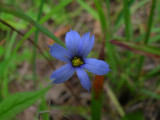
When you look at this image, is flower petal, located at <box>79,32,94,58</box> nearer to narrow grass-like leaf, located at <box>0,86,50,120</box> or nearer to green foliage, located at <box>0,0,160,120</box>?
green foliage, located at <box>0,0,160,120</box>

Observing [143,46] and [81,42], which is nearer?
[81,42]

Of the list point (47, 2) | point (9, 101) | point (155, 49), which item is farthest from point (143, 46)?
point (47, 2)

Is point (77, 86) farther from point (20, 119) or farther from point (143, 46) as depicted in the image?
point (143, 46)

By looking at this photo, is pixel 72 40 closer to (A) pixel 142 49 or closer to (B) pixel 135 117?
(A) pixel 142 49

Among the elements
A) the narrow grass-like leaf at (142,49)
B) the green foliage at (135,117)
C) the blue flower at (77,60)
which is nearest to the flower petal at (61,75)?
the blue flower at (77,60)

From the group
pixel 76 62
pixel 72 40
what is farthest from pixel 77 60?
pixel 72 40

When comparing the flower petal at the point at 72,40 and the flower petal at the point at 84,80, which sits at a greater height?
the flower petal at the point at 72,40

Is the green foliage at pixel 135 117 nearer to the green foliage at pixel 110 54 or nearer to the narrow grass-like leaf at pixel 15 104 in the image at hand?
the green foliage at pixel 110 54

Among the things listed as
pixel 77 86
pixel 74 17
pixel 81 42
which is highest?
pixel 74 17

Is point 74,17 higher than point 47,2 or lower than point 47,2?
lower
